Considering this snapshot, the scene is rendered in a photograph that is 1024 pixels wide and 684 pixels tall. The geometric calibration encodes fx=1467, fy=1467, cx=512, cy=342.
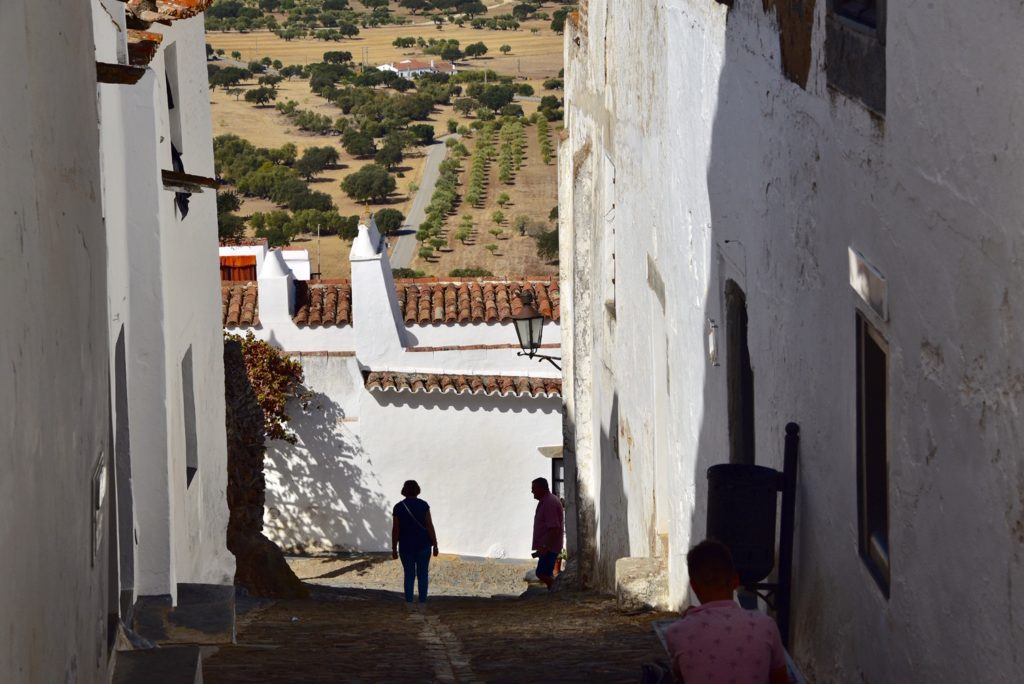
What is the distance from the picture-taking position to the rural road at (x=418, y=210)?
4862 centimetres

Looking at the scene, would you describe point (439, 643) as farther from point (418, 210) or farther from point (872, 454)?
point (418, 210)

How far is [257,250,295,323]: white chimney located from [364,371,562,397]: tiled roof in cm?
158

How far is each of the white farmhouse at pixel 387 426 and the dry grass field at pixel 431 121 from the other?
2351 centimetres

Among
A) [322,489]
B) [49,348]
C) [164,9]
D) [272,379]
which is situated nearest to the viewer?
[49,348]

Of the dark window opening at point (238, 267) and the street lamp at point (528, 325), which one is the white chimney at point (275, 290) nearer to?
the dark window opening at point (238, 267)

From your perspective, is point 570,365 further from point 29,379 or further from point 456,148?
point 456,148

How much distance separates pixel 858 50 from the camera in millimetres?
5531

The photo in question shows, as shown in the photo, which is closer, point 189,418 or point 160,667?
point 160,667

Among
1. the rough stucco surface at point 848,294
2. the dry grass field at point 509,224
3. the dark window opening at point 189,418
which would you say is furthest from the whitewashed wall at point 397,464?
the dry grass field at point 509,224

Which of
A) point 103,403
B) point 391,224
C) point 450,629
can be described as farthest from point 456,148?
point 103,403

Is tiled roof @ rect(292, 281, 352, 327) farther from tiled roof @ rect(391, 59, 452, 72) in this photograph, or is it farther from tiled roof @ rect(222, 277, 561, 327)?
tiled roof @ rect(391, 59, 452, 72)

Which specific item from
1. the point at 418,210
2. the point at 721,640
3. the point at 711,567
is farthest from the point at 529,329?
the point at 418,210

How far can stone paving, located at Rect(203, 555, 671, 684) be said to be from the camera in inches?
304

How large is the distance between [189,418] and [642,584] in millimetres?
3583
